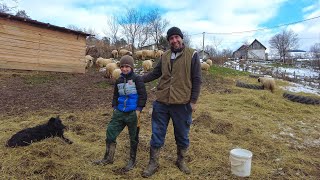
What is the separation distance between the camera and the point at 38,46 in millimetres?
15430

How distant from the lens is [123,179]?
3857 millimetres

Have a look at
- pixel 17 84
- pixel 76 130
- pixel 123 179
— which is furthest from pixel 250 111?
pixel 17 84

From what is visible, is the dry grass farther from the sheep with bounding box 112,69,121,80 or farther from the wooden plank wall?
the wooden plank wall

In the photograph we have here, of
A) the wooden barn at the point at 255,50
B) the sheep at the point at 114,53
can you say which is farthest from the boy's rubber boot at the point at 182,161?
the wooden barn at the point at 255,50

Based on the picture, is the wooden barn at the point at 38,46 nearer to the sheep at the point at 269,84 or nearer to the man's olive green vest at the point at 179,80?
the sheep at the point at 269,84

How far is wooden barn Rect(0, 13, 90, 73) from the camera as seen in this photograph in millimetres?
14077

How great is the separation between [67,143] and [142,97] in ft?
5.79

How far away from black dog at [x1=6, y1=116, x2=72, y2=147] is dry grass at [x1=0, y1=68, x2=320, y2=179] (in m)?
0.15

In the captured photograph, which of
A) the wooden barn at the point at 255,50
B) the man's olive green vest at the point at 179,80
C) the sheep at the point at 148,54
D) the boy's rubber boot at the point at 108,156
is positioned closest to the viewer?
the man's olive green vest at the point at 179,80

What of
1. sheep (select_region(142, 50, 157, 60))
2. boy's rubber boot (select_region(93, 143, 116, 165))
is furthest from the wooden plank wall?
boy's rubber boot (select_region(93, 143, 116, 165))

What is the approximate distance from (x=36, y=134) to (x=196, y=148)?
2692 mm

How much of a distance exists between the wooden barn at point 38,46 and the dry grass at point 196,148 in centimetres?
795

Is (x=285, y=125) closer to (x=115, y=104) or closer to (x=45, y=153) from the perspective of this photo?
(x=115, y=104)

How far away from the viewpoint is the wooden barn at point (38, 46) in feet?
46.2
